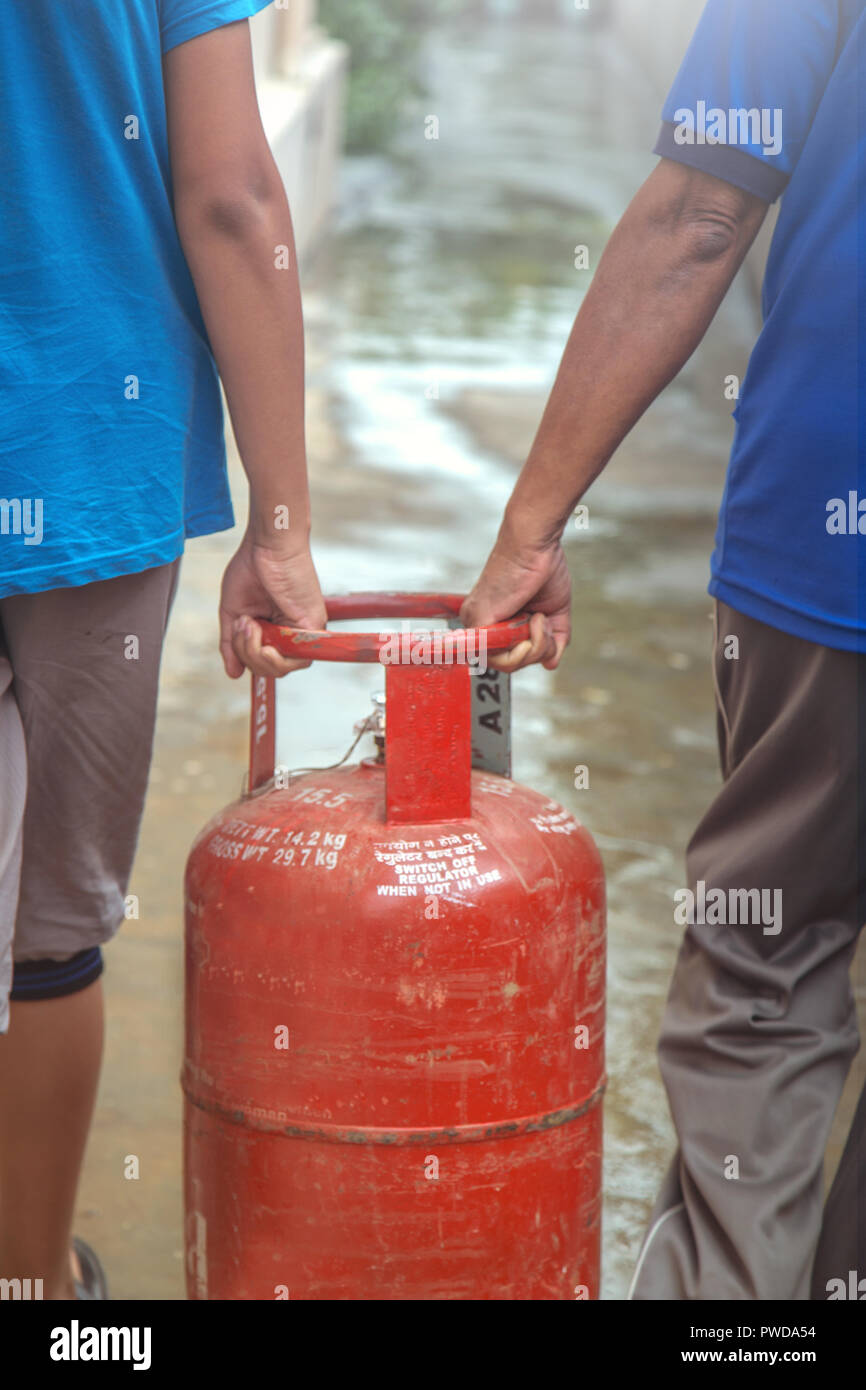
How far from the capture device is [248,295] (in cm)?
179

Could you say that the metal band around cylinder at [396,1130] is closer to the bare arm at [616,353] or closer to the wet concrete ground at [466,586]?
the bare arm at [616,353]

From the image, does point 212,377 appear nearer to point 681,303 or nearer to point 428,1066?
point 681,303

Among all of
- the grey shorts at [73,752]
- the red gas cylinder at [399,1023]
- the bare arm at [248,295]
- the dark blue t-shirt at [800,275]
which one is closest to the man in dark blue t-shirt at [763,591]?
the dark blue t-shirt at [800,275]

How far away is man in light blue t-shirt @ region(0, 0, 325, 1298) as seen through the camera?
1.64m

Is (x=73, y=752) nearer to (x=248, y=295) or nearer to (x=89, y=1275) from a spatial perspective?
(x=248, y=295)

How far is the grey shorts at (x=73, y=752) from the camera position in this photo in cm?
175

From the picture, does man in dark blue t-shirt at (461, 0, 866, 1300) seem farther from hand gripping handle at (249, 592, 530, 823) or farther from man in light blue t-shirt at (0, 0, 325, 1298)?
man in light blue t-shirt at (0, 0, 325, 1298)

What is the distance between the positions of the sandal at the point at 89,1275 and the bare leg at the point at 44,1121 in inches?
4.8

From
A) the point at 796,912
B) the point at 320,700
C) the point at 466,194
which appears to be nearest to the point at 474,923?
the point at 796,912

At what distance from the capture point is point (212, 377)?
1889mm

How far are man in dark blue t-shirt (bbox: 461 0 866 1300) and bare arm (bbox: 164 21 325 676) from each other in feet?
0.87

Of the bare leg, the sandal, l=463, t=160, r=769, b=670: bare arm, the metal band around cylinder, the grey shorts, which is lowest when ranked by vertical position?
the sandal

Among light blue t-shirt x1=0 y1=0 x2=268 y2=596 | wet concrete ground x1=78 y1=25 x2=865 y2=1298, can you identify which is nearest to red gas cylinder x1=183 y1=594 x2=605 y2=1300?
light blue t-shirt x1=0 y1=0 x2=268 y2=596

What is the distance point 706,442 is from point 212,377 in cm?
645
